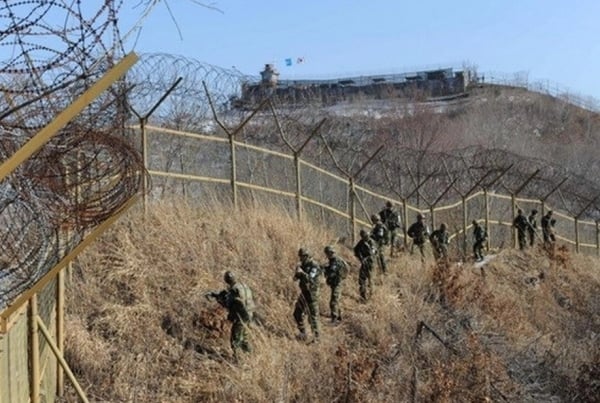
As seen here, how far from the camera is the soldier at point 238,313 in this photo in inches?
314

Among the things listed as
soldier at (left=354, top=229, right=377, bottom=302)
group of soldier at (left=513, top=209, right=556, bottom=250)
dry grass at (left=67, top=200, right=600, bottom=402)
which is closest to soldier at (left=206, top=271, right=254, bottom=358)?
dry grass at (left=67, top=200, right=600, bottom=402)

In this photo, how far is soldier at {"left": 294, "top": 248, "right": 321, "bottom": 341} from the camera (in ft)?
29.7

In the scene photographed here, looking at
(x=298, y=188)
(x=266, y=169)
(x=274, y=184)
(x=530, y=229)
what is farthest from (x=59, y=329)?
(x=530, y=229)

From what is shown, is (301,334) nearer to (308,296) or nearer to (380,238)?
(308,296)

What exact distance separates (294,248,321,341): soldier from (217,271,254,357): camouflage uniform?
1.14m

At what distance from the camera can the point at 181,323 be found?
863 centimetres

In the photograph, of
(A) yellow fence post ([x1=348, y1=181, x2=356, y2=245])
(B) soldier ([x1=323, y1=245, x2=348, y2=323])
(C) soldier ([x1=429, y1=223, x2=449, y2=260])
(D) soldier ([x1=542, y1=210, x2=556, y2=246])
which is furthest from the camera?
(D) soldier ([x1=542, y1=210, x2=556, y2=246])

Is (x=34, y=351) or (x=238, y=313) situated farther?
(x=238, y=313)

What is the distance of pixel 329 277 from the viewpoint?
9.87 meters

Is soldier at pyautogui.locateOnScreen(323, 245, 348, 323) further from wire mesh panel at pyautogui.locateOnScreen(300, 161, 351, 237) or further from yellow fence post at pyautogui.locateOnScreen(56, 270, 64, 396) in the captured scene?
wire mesh panel at pyautogui.locateOnScreen(300, 161, 351, 237)

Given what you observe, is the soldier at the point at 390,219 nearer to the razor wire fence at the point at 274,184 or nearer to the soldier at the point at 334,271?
the razor wire fence at the point at 274,184

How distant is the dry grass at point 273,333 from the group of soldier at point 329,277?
24 centimetres

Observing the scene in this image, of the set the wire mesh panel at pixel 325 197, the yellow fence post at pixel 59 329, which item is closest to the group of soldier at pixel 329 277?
the wire mesh panel at pixel 325 197

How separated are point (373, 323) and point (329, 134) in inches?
431
